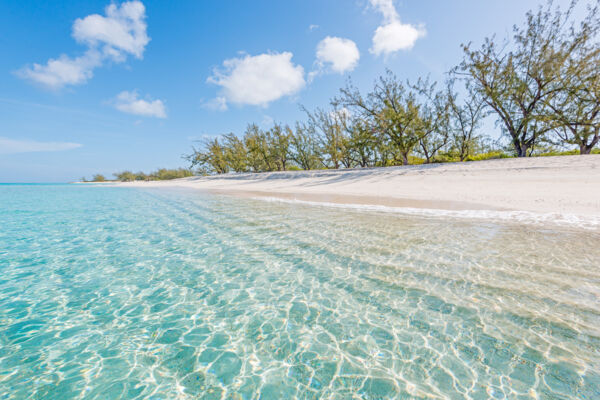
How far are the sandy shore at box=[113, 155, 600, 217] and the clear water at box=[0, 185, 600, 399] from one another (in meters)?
4.20

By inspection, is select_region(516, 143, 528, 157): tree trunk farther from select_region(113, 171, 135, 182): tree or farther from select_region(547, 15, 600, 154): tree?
select_region(113, 171, 135, 182): tree

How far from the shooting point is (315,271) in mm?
4555

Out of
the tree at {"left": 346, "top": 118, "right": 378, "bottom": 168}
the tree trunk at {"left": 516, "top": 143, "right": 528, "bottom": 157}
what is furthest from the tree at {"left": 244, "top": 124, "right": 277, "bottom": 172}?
the tree trunk at {"left": 516, "top": 143, "right": 528, "bottom": 157}

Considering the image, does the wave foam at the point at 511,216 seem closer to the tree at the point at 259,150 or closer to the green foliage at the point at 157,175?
the tree at the point at 259,150

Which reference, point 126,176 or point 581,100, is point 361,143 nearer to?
point 581,100

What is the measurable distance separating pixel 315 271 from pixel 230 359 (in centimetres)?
224

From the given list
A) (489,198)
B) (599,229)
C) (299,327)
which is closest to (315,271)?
(299,327)

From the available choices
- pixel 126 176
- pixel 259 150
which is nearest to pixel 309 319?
pixel 259 150

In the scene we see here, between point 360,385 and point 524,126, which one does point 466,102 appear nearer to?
point 524,126

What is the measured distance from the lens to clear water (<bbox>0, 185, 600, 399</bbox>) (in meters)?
2.30

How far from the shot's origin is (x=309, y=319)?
3.23 m

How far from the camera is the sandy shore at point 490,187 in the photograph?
9383 millimetres

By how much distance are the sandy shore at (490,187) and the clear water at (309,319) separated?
13.8ft

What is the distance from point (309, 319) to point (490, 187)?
1387 cm
